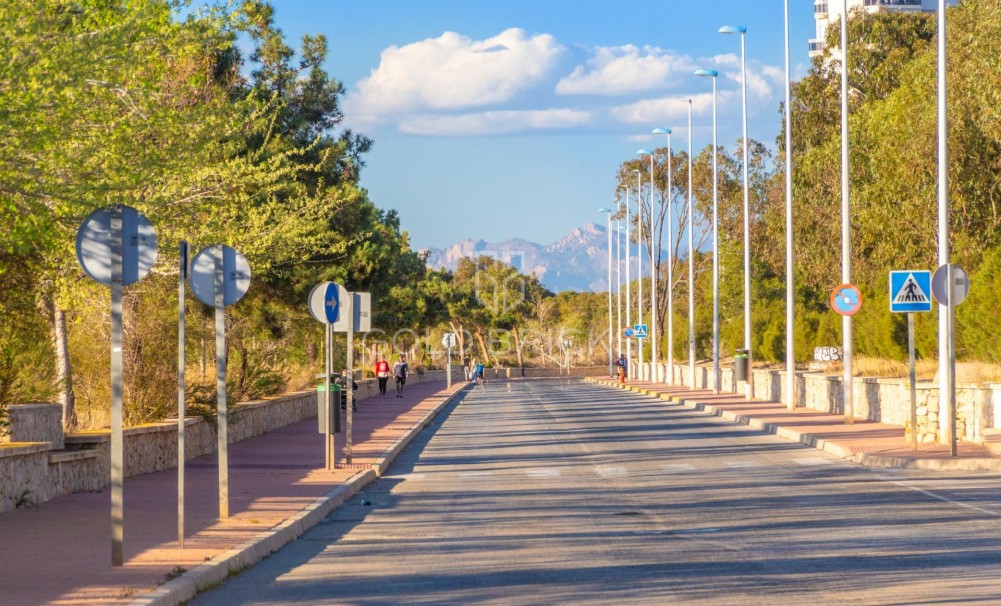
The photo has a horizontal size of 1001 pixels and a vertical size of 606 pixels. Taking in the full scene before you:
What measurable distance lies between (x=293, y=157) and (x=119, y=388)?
28.8 meters

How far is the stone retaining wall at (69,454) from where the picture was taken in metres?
15.2

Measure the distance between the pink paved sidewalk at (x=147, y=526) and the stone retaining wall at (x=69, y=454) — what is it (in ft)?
0.67

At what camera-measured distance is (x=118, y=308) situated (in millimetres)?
10703

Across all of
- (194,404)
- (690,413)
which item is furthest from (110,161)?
(690,413)

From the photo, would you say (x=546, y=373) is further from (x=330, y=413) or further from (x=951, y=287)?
(x=330, y=413)

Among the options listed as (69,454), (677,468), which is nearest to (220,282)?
(69,454)

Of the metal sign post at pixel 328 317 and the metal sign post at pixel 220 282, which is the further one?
the metal sign post at pixel 328 317

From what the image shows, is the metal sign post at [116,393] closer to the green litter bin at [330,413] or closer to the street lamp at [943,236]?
the green litter bin at [330,413]

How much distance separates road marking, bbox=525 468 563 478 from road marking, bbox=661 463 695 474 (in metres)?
1.60

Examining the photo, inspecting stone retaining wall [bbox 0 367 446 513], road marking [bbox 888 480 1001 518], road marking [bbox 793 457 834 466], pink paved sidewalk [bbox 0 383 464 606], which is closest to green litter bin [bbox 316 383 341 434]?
pink paved sidewalk [bbox 0 383 464 606]

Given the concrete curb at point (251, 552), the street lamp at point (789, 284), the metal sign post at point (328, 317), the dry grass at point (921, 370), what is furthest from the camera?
the street lamp at point (789, 284)

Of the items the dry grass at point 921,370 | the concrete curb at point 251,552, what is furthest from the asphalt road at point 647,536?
the dry grass at point 921,370

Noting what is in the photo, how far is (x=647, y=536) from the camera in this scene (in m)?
13.3

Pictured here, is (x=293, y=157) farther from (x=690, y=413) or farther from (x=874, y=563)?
(x=874, y=563)
